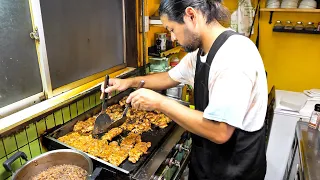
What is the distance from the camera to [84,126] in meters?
1.43

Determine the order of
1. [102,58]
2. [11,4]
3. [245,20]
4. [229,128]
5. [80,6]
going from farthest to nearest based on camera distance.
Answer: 1. [245,20]
2. [102,58]
3. [80,6]
4. [11,4]
5. [229,128]

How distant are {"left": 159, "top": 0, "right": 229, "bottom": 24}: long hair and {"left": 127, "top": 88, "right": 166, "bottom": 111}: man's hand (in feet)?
1.17

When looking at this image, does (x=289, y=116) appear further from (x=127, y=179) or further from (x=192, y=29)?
(x=127, y=179)

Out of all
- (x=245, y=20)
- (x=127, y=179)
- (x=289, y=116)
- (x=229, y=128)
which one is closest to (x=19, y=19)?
(x=127, y=179)

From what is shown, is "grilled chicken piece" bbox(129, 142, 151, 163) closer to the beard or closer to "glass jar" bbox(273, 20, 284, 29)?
the beard

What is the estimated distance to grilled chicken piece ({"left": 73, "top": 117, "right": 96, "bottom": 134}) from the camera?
55.1 inches

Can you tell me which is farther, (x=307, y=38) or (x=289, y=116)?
(x=307, y=38)

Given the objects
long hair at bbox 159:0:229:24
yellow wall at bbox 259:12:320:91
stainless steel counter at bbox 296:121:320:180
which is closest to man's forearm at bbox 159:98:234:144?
long hair at bbox 159:0:229:24

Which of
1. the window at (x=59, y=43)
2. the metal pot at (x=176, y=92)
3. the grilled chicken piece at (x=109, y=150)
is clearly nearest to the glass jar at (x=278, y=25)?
the metal pot at (x=176, y=92)

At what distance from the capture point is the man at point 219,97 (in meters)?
0.90

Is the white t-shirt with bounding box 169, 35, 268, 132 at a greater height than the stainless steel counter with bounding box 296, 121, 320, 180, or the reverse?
the white t-shirt with bounding box 169, 35, 268, 132

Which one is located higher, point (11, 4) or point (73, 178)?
point (11, 4)

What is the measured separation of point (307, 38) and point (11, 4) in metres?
2.56

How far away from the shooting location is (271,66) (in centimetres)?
261
